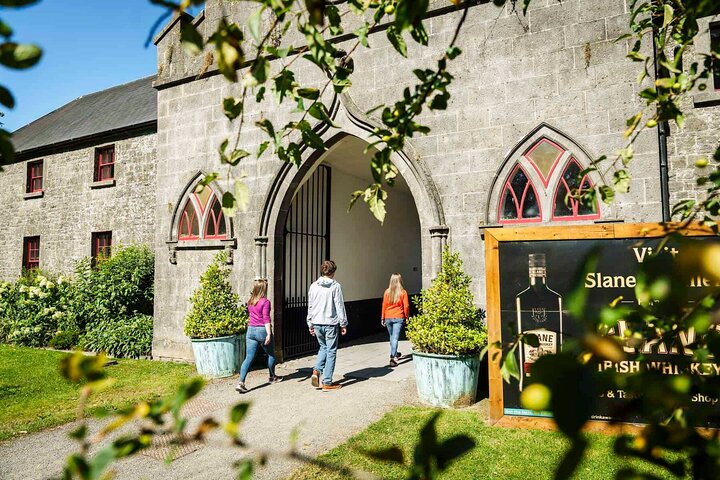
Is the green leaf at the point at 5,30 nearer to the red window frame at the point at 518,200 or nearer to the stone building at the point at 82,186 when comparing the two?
the red window frame at the point at 518,200

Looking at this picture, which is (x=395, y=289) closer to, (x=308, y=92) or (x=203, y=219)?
(x=203, y=219)

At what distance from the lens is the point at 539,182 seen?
21.0 feet

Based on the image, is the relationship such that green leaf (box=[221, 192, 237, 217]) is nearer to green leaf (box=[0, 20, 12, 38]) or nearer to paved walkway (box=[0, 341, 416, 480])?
green leaf (box=[0, 20, 12, 38])

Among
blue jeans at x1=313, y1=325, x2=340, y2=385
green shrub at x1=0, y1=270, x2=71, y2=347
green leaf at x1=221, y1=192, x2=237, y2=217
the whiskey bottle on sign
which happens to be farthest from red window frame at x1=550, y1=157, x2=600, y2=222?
green shrub at x1=0, y1=270, x2=71, y2=347

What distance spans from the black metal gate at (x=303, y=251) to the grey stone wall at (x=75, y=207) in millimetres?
4199

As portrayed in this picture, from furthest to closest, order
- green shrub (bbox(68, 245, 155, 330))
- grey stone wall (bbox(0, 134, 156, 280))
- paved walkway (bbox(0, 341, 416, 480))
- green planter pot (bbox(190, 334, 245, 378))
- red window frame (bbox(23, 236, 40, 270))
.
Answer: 1. red window frame (bbox(23, 236, 40, 270))
2. grey stone wall (bbox(0, 134, 156, 280))
3. green shrub (bbox(68, 245, 155, 330))
4. green planter pot (bbox(190, 334, 245, 378))
5. paved walkway (bbox(0, 341, 416, 480))

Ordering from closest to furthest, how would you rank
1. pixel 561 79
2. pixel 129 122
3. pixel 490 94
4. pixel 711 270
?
pixel 711 270 < pixel 561 79 < pixel 490 94 < pixel 129 122

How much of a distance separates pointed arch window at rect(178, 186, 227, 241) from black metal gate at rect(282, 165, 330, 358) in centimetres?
128

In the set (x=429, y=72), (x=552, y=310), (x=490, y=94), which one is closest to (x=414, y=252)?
(x=490, y=94)

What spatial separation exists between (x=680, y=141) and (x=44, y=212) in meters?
15.9

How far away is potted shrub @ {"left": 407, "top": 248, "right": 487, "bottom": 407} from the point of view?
572 cm

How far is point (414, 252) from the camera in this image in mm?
15109

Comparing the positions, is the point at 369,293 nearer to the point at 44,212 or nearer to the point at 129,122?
the point at 129,122

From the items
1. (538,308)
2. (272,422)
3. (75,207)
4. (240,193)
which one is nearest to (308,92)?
(240,193)
